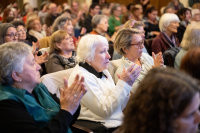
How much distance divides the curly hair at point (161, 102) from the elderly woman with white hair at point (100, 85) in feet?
2.61

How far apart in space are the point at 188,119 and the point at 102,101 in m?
0.88

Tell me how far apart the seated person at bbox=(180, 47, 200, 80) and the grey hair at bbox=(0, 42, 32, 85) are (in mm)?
1036

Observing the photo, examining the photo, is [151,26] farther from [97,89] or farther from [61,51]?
[97,89]

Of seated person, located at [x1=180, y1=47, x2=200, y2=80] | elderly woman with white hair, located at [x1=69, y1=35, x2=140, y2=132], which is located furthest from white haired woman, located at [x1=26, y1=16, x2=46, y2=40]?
seated person, located at [x1=180, y1=47, x2=200, y2=80]

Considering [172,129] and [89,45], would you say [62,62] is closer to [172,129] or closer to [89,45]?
[89,45]

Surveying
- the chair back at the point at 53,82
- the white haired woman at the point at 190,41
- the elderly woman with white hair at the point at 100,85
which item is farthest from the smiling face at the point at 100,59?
the white haired woman at the point at 190,41

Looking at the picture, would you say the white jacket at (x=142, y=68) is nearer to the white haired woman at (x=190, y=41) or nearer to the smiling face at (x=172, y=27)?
the white haired woman at (x=190, y=41)

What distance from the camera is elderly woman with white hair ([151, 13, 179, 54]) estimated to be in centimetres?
385

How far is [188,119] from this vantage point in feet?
2.89

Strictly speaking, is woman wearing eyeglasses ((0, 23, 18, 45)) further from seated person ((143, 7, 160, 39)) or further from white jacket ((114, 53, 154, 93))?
seated person ((143, 7, 160, 39))

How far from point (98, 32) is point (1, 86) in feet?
10.2

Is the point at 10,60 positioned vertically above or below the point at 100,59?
above

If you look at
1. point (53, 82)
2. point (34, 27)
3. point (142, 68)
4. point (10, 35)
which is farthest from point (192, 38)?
point (34, 27)

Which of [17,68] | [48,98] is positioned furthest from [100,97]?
[17,68]
